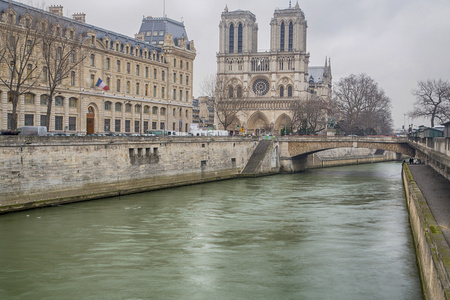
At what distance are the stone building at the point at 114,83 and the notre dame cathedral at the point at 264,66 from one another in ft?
153

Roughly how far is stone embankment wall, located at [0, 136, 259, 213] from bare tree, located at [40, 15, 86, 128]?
5.86m

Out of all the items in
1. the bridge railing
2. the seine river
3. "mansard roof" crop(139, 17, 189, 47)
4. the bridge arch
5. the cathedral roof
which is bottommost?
the seine river

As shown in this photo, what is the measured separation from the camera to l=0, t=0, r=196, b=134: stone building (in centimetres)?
4784

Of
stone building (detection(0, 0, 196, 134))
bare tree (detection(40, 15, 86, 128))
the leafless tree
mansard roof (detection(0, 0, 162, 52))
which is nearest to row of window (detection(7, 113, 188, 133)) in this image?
stone building (detection(0, 0, 196, 134))

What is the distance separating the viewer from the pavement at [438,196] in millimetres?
19422

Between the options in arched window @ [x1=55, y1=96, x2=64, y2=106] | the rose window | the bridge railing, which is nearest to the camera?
arched window @ [x1=55, y1=96, x2=64, y2=106]

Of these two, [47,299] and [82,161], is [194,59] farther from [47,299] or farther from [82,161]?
[47,299]

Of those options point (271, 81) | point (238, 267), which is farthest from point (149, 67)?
point (271, 81)

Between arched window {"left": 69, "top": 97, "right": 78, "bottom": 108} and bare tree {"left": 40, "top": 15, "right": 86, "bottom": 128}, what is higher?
bare tree {"left": 40, "top": 15, "right": 86, "bottom": 128}

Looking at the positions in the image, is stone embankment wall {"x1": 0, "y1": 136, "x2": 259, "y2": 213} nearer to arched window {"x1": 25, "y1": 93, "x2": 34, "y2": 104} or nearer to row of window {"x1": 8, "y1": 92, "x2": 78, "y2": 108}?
row of window {"x1": 8, "y1": 92, "x2": 78, "y2": 108}

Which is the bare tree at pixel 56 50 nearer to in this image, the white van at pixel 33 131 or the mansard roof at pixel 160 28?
the white van at pixel 33 131

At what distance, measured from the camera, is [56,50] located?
140 feet

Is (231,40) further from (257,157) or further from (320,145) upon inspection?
(257,157)

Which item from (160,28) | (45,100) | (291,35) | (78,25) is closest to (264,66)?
(291,35)
